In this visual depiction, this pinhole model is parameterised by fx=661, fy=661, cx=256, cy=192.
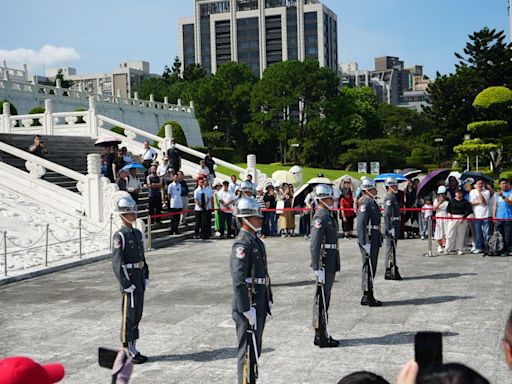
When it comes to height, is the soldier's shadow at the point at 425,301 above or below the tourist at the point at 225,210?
below

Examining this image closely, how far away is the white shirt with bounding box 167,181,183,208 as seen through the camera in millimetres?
20406

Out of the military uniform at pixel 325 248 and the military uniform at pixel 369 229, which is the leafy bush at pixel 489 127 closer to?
the military uniform at pixel 369 229

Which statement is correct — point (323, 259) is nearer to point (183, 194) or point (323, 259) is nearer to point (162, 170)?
point (183, 194)

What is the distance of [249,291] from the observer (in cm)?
680

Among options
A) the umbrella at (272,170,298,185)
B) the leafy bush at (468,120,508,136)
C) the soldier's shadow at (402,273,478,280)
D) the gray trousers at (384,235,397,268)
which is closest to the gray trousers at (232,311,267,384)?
the gray trousers at (384,235,397,268)

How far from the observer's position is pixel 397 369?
732cm

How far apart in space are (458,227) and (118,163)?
11115 mm

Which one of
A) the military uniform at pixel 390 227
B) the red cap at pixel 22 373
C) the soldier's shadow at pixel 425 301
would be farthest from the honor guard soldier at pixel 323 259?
the red cap at pixel 22 373

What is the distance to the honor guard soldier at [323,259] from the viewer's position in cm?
833

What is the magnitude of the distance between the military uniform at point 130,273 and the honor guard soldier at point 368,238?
146 inches

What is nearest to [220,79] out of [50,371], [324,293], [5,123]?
[5,123]

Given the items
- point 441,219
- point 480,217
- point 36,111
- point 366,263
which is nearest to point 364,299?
point 366,263

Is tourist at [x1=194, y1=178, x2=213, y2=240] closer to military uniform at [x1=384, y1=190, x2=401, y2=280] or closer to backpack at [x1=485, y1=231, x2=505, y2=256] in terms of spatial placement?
backpack at [x1=485, y1=231, x2=505, y2=256]

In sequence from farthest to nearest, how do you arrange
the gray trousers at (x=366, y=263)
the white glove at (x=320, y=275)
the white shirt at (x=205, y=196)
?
the white shirt at (x=205, y=196)
the gray trousers at (x=366, y=263)
the white glove at (x=320, y=275)
